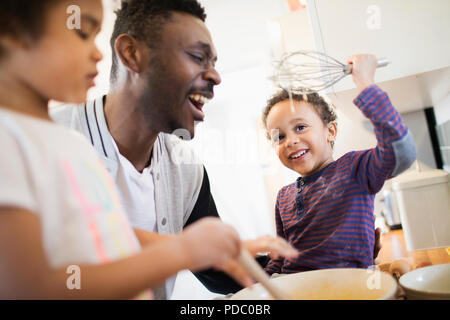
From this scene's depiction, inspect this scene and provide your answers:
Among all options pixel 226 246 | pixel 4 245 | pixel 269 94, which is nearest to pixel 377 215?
pixel 269 94

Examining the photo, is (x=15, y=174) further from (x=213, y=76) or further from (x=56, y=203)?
(x=213, y=76)

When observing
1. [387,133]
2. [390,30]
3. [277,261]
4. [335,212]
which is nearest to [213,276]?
[277,261]

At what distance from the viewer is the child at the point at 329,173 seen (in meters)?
0.40

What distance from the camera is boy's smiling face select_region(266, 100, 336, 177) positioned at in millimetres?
483

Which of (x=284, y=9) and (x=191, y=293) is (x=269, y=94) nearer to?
(x=284, y=9)

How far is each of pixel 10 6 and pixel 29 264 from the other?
0.17 metres

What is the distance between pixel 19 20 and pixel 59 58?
32 mm

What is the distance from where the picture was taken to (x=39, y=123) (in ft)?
0.75

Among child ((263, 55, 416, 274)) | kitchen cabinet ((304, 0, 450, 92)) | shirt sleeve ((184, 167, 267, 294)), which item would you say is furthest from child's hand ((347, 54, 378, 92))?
shirt sleeve ((184, 167, 267, 294))

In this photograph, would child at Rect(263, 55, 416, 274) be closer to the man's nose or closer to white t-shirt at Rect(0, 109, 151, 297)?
the man's nose

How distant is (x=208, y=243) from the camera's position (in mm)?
213

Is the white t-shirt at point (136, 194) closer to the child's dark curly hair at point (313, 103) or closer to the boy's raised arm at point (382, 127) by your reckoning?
the child's dark curly hair at point (313, 103)

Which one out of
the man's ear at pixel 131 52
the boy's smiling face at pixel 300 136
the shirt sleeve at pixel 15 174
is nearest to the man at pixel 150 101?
the man's ear at pixel 131 52

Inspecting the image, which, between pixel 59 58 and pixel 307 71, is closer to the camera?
pixel 59 58
